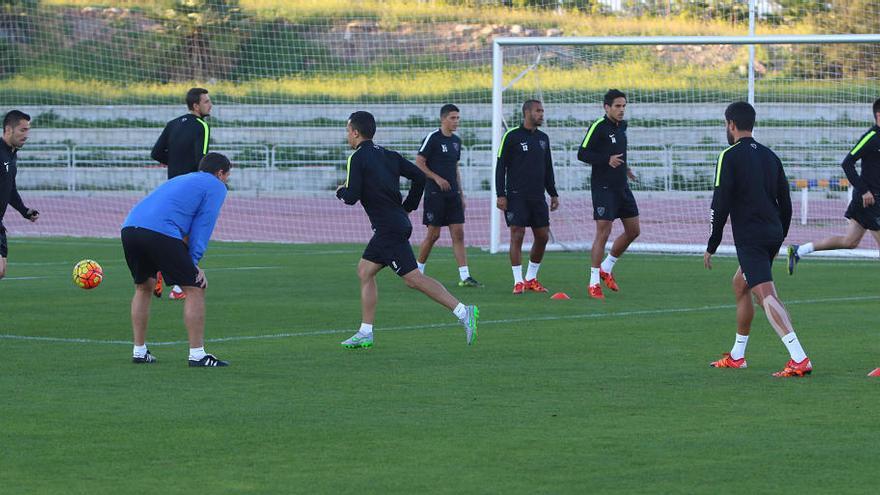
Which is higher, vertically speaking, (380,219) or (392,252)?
(380,219)

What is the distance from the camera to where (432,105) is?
3725 centimetres

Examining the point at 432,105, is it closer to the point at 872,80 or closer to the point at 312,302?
the point at 872,80

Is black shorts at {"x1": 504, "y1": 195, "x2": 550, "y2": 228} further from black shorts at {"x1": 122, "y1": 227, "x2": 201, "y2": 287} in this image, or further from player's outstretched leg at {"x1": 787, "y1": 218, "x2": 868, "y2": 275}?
black shorts at {"x1": 122, "y1": 227, "x2": 201, "y2": 287}

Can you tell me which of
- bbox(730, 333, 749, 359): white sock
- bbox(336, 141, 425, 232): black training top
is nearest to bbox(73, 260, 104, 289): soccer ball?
bbox(336, 141, 425, 232): black training top

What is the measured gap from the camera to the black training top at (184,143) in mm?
14594

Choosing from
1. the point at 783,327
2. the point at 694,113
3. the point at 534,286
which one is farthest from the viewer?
the point at 694,113

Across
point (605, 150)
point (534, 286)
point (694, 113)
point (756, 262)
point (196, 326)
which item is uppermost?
point (605, 150)

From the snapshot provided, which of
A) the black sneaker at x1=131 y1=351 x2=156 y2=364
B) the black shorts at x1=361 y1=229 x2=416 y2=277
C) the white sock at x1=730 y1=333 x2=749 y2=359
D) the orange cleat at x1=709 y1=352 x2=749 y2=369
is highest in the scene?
the black shorts at x1=361 y1=229 x2=416 y2=277

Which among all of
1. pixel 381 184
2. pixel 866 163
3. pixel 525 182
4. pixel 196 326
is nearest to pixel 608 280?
pixel 525 182

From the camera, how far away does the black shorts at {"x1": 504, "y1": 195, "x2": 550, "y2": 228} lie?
52.8 ft

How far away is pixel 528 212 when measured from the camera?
16.2 m

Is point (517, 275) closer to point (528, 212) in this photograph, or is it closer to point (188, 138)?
point (528, 212)

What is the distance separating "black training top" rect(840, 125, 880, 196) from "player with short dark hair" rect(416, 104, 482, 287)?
170 inches

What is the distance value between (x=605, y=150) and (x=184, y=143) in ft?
14.7
